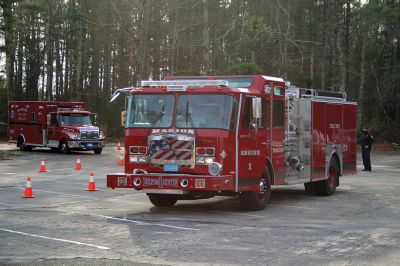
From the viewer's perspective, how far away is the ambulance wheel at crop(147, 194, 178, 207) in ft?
46.2

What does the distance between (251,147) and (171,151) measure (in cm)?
171

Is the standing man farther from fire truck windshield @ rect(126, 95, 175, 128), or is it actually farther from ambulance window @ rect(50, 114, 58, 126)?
ambulance window @ rect(50, 114, 58, 126)

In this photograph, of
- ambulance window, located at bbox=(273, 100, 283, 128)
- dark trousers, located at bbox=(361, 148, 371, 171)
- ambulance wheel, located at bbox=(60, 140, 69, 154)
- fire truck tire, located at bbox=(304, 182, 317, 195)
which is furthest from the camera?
ambulance wheel, located at bbox=(60, 140, 69, 154)

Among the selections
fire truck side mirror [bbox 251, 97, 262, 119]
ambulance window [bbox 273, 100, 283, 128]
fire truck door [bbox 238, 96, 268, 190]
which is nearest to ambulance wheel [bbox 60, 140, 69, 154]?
ambulance window [bbox 273, 100, 283, 128]

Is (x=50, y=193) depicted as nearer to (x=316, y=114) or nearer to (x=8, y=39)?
(x=316, y=114)

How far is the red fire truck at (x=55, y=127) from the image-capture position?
3428 cm

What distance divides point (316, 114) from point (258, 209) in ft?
12.5

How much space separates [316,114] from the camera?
1616cm

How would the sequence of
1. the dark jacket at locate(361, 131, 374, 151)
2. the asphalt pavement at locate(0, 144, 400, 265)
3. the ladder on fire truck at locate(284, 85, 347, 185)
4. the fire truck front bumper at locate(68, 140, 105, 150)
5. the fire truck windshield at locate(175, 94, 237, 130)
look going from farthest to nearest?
the fire truck front bumper at locate(68, 140, 105, 150) → the dark jacket at locate(361, 131, 374, 151) → the ladder on fire truck at locate(284, 85, 347, 185) → the fire truck windshield at locate(175, 94, 237, 130) → the asphalt pavement at locate(0, 144, 400, 265)

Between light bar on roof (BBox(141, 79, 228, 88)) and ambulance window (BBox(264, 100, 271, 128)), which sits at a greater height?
light bar on roof (BBox(141, 79, 228, 88))

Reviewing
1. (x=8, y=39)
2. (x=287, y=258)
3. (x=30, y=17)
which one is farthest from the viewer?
(x=30, y=17)

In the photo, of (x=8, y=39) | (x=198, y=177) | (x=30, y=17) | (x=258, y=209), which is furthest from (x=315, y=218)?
(x=30, y=17)

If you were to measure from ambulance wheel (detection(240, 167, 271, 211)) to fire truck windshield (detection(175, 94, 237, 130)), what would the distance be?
163 cm

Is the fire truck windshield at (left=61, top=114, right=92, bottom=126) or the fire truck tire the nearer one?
the fire truck tire
